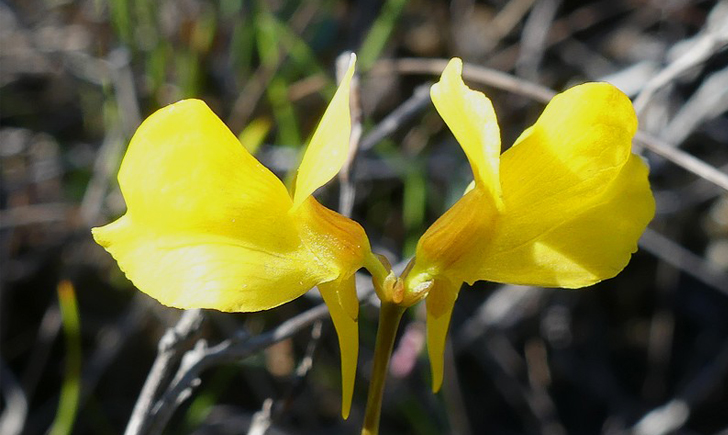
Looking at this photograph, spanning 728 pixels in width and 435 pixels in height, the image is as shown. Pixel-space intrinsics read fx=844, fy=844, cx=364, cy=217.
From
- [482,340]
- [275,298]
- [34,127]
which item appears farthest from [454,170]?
[275,298]

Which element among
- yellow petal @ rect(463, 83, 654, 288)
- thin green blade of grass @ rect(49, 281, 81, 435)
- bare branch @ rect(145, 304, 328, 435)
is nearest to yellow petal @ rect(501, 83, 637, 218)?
yellow petal @ rect(463, 83, 654, 288)

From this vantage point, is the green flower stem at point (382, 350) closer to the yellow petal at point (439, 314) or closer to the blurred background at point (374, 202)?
the yellow petal at point (439, 314)

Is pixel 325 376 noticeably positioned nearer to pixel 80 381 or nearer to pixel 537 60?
pixel 80 381

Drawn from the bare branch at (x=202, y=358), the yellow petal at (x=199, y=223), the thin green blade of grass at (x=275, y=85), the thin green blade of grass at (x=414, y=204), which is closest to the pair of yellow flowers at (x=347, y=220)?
the yellow petal at (x=199, y=223)

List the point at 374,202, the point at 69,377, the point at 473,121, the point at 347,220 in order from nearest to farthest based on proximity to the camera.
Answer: the point at 473,121 < the point at 347,220 < the point at 69,377 < the point at 374,202

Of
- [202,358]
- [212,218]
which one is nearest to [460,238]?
[212,218]

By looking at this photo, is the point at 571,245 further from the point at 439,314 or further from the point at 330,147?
the point at 330,147
